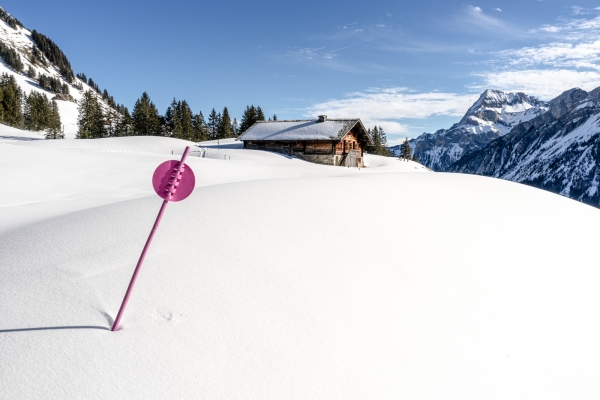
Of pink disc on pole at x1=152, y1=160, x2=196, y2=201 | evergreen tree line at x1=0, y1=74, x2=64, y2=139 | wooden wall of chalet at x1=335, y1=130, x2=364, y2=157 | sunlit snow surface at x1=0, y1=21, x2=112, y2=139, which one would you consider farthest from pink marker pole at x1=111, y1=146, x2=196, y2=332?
A: sunlit snow surface at x1=0, y1=21, x2=112, y2=139

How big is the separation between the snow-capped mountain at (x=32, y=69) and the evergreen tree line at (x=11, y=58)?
0.86 m

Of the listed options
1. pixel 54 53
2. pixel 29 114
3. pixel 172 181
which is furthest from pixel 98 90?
pixel 172 181

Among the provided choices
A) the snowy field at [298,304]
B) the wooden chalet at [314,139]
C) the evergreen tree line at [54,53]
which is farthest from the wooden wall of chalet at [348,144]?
the evergreen tree line at [54,53]

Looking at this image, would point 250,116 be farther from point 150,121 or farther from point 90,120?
A: point 90,120

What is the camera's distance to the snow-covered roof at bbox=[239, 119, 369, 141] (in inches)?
1230

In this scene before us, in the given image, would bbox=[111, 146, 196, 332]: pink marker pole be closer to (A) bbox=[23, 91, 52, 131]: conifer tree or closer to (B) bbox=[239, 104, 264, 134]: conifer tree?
(B) bbox=[239, 104, 264, 134]: conifer tree

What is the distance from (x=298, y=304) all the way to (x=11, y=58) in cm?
18519

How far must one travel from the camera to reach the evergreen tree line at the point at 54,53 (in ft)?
533

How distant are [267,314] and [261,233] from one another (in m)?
1.83

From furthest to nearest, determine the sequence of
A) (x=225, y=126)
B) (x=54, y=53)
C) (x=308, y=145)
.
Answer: (x=54, y=53) → (x=225, y=126) → (x=308, y=145)

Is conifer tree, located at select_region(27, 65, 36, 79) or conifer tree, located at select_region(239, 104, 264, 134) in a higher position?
conifer tree, located at select_region(27, 65, 36, 79)

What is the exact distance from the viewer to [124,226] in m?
5.21

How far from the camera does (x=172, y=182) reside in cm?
329

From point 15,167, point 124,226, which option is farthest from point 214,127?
point 124,226
